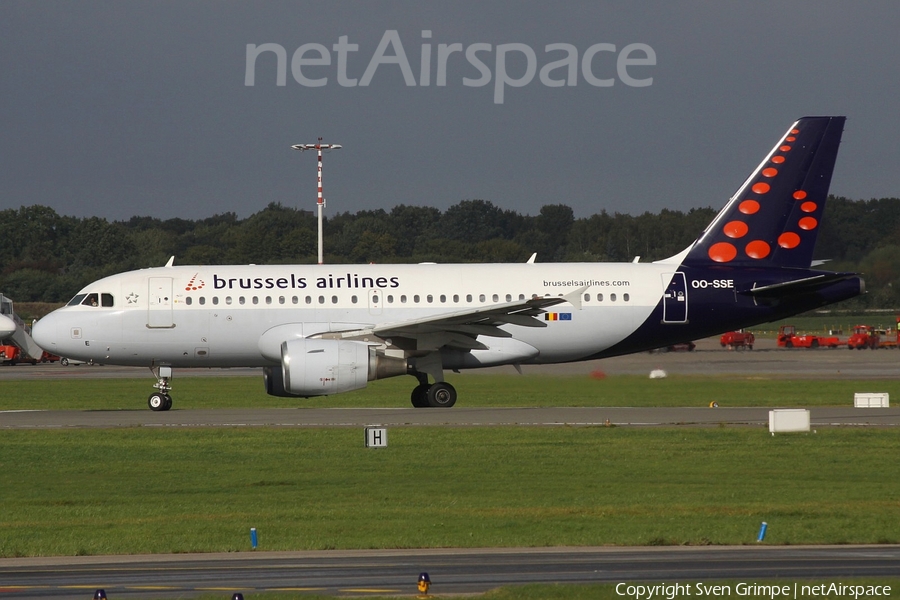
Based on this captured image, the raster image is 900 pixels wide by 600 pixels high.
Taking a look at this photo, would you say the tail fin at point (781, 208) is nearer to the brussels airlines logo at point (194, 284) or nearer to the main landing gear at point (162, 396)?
the brussels airlines logo at point (194, 284)

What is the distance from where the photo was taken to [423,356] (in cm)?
3008

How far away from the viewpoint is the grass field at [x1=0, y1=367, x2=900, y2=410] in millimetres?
31500

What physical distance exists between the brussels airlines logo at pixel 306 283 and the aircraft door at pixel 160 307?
4.15 feet

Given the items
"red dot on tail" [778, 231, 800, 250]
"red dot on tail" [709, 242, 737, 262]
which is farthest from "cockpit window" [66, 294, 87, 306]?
"red dot on tail" [778, 231, 800, 250]

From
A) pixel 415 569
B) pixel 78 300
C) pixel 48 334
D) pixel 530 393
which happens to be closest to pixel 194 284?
pixel 78 300

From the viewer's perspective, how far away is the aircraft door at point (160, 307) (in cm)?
3130

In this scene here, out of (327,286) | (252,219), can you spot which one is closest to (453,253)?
(252,219)

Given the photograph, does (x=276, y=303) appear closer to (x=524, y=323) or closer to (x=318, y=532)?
(x=524, y=323)

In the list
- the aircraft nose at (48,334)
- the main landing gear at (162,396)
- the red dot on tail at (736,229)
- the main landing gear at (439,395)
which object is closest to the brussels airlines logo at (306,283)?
the main landing gear at (162,396)

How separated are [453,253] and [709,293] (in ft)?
219

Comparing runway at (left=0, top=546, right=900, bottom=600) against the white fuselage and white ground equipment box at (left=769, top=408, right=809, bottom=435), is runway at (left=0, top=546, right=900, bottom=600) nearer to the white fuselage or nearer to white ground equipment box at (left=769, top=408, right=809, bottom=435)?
white ground equipment box at (left=769, top=408, right=809, bottom=435)

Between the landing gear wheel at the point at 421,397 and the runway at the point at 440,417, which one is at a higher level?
the landing gear wheel at the point at 421,397

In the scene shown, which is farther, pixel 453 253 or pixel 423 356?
pixel 453 253

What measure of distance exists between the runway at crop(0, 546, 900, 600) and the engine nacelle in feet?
50.1
